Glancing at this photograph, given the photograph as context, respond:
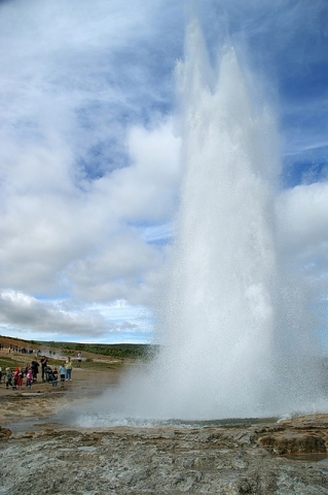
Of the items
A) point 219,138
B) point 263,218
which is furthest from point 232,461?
point 219,138

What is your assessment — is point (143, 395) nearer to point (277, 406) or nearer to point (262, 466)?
point (277, 406)

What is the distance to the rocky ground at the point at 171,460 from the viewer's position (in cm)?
691

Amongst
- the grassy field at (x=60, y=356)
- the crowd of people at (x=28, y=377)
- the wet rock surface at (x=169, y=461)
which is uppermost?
the grassy field at (x=60, y=356)

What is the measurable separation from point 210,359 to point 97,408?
429cm

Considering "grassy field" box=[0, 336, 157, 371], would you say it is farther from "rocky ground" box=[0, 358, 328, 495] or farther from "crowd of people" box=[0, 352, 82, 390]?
"rocky ground" box=[0, 358, 328, 495]

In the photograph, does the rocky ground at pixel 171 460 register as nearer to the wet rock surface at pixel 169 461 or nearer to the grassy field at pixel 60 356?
the wet rock surface at pixel 169 461

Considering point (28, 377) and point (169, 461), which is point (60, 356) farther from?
point (169, 461)

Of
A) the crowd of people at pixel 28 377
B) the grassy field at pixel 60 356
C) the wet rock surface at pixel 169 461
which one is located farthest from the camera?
the grassy field at pixel 60 356

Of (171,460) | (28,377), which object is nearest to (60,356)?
(28,377)

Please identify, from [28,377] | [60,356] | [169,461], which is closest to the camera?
[169,461]

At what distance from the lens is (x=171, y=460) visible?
7965 millimetres

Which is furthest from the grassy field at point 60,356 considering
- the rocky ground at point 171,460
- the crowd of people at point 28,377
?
the rocky ground at point 171,460

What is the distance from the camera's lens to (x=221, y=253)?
716 inches

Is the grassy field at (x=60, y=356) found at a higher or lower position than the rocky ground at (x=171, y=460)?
higher
